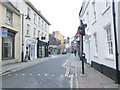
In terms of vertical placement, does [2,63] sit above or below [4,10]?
below

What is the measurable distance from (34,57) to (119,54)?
28456mm

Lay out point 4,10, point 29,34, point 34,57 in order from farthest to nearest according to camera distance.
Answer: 1. point 34,57
2. point 29,34
3. point 4,10

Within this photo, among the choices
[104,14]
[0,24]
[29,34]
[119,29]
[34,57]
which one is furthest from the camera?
[34,57]

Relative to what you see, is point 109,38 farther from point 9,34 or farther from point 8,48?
point 8,48

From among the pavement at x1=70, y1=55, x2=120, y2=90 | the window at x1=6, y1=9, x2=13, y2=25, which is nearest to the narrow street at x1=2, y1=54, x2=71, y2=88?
the pavement at x1=70, y1=55, x2=120, y2=90

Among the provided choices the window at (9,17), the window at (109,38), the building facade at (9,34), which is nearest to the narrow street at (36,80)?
the window at (109,38)

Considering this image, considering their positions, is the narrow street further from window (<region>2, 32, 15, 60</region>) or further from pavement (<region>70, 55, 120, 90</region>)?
window (<region>2, 32, 15, 60</region>)

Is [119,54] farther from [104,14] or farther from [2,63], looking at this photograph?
[2,63]

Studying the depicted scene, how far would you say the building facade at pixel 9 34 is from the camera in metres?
22.3

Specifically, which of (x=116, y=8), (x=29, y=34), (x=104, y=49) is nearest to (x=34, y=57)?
(x=29, y=34)

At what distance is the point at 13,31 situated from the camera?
2506cm

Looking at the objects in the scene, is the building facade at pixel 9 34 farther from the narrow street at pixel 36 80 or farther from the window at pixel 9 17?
the narrow street at pixel 36 80

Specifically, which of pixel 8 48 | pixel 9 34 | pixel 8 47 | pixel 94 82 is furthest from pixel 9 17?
pixel 94 82

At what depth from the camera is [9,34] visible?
24078mm
